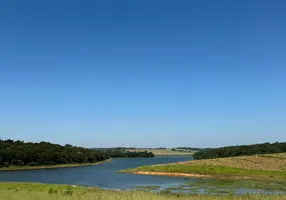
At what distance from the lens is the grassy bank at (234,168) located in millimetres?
73613

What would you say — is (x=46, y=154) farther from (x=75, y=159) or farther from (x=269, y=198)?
(x=269, y=198)

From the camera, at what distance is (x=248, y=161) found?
88062 mm

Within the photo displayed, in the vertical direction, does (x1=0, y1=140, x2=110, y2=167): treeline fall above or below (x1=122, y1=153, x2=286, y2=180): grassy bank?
above

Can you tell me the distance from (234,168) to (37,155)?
88.5 meters

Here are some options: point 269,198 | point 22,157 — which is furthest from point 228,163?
point 22,157

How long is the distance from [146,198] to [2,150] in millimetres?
125181

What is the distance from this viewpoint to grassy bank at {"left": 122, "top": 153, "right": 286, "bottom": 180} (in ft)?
242

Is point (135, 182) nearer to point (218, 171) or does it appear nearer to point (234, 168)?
point (218, 171)

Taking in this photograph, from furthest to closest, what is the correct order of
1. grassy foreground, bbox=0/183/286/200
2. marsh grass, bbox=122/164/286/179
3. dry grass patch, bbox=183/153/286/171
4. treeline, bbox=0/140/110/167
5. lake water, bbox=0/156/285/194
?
treeline, bbox=0/140/110/167 → dry grass patch, bbox=183/153/286/171 → marsh grass, bbox=122/164/286/179 → lake water, bbox=0/156/285/194 → grassy foreground, bbox=0/183/286/200

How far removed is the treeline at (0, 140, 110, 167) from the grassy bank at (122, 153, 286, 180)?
2334 inches

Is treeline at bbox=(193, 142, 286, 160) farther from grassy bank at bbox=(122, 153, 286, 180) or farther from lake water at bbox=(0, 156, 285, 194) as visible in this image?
lake water at bbox=(0, 156, 285, 194)

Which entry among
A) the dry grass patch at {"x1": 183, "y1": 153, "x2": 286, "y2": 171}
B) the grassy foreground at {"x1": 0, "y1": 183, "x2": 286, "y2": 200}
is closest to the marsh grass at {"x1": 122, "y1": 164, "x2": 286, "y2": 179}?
the dry grass patch at {"x1": 183, "y1": 153, "x2": 286, "y2": 171}

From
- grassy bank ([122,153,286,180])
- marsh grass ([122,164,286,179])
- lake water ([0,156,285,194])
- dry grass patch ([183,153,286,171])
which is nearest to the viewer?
lake water ([0,156,285,194])

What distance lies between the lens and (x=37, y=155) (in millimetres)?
141250
